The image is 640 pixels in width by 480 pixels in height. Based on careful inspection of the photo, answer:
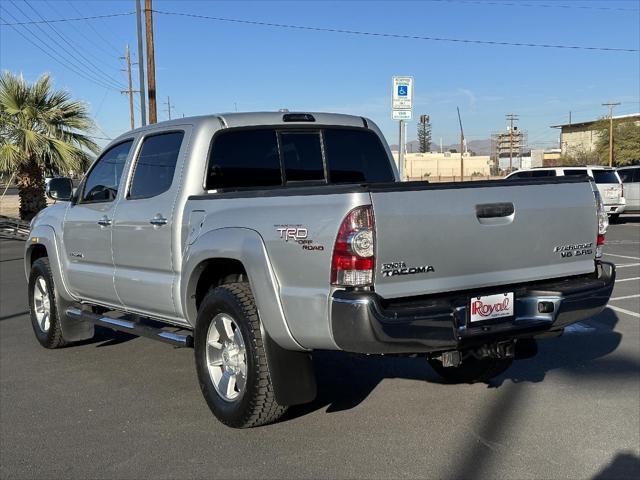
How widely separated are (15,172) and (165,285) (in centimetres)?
1623

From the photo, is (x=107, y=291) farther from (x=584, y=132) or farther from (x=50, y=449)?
(x=584, y=132)

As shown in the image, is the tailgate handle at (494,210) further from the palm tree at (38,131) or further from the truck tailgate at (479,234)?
the palm tree at (38,131)

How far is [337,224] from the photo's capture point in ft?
11.3

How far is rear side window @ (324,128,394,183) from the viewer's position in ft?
18.0

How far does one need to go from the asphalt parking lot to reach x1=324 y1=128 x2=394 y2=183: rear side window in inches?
65.9

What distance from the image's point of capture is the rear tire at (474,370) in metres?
5.09

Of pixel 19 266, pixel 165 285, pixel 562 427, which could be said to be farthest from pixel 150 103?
pixel 562 427

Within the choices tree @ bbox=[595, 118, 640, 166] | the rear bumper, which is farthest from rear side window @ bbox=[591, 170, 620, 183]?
tree @ bbox=[595, 118, 640, 166]

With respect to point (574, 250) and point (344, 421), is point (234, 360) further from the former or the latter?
point (574, 250)

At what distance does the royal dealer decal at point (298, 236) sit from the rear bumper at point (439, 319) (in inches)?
11.4

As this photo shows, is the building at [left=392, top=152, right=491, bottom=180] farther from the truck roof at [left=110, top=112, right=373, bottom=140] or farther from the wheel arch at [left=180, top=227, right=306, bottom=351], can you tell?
the wheel arch at [left=180, top=227, right=306, bottom=351]

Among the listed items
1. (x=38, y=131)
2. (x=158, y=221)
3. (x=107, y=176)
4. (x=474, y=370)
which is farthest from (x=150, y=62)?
(x=474, y=370)

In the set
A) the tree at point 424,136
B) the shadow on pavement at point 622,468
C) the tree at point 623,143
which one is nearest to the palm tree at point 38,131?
the shadow on pavement at point 622,468

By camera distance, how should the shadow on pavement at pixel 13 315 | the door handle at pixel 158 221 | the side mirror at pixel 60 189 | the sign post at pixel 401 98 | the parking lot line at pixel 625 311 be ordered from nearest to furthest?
the door handle at pixel 158 221 < the side mirror at pixel 60 189 < the parking lot line at pixel 625 311 < the shadow on pavement at pixel 13 315 < the sign post at pixel 401 98
